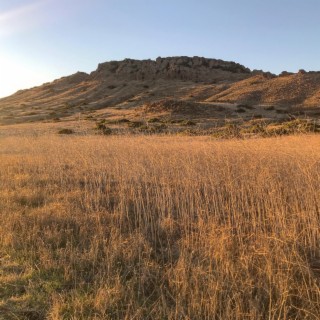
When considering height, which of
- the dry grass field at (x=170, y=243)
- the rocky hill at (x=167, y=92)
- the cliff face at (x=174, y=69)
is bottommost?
the dry grass field at (x=170, y=243)

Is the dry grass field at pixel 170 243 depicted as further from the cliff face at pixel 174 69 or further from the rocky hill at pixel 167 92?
the cliff face at pixel 174 69

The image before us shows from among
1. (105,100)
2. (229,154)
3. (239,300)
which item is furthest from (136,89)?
(239,300)

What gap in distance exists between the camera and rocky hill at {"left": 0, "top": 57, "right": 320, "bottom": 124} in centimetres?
4197

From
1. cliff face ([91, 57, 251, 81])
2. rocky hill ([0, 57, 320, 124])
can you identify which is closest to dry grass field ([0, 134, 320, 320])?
rocky hill ([0, 57, 320, 124])

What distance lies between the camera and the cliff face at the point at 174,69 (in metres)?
86.4

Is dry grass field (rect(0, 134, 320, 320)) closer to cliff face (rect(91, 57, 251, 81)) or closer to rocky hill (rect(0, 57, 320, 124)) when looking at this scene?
rocky hill (rect(0, 57, 320, 124))

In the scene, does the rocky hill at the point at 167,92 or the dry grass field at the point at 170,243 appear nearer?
the dry grass field at the point at 170,243

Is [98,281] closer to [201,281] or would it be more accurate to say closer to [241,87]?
[201,281]

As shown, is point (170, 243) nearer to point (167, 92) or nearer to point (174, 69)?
point (167, 92)

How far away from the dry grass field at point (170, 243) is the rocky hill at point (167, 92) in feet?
37.9

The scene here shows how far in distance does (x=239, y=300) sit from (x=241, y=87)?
55935 millimetres

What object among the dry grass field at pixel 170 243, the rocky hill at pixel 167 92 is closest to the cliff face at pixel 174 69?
the rocky hill at pixel 167 92

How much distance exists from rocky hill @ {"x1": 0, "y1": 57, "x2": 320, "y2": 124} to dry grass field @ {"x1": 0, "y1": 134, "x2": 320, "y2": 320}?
11.5 meters

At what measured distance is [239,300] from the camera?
144 inches
